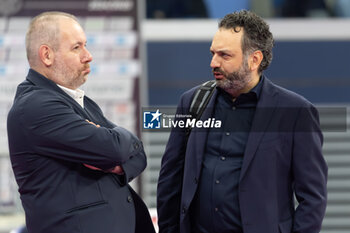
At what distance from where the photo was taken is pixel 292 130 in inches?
116

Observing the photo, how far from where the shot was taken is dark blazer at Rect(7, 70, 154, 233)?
2824mm

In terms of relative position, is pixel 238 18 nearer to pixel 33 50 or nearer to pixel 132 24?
pixel 33 50

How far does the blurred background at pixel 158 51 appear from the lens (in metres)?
6.66

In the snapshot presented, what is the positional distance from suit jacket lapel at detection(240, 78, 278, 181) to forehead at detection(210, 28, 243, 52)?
0.27 metres

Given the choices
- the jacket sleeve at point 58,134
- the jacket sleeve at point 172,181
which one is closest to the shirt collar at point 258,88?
the jacket sleeve at point 172,181

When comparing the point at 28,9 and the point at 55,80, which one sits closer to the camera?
the point at 55,80

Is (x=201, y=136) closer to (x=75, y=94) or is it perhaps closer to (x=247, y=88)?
(x=247, y=88)

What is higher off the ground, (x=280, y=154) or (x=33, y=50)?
(x=33, y=50)

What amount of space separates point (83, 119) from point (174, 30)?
4149mm

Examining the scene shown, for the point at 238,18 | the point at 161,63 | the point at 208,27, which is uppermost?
the point at 238,18

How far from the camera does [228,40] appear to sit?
3.00 m

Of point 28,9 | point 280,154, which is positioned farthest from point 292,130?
point 28,9

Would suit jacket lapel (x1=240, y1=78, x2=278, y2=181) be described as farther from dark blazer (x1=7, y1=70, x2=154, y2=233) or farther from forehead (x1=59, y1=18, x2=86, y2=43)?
forehead (x1=59, y1=18, x2=86, y2=43)

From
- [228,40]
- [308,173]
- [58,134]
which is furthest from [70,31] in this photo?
[308,173]
